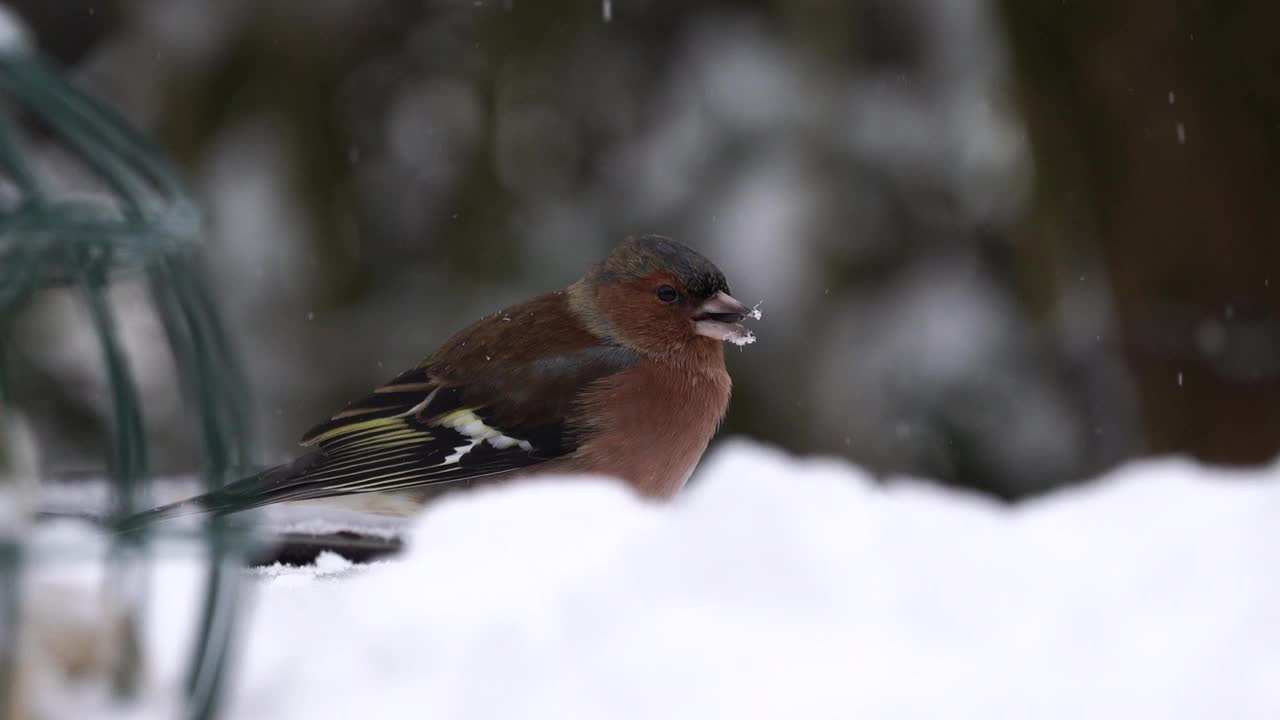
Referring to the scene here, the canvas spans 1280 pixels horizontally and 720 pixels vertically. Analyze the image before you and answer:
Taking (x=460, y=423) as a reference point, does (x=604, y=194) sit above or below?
below

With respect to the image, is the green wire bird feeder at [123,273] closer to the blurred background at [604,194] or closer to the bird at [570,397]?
the bird at [570,397]

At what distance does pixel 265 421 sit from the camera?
5953 millimetres

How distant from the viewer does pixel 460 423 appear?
2801 millimetres

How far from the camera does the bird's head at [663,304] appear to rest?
2.92 m

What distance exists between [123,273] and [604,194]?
455cm

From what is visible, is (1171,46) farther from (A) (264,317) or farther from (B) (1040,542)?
(A) (264,317)

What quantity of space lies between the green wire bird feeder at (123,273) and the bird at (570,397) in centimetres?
113

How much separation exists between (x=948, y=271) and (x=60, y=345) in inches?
145

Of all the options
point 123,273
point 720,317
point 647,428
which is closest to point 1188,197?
point 720,317

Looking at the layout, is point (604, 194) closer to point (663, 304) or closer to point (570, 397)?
point (663, 304)

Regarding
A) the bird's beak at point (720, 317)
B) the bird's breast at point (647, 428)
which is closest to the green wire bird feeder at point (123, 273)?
the bird's breast at point (647, 428)

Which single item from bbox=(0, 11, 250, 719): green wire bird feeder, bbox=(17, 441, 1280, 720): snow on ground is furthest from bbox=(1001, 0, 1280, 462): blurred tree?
bbox=(0, 11, 250, 719): green wire bird feeder

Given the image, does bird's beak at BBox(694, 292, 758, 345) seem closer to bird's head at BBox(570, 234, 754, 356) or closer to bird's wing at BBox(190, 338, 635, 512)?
bird's head at BBox(570, 234, 754, 356)

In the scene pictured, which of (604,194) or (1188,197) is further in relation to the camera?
(604,194)
